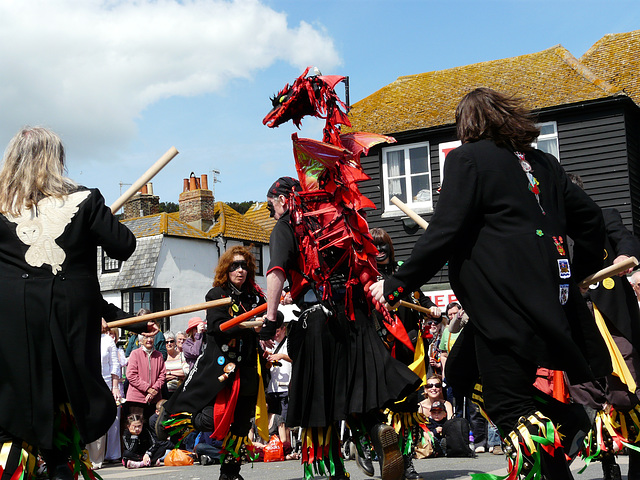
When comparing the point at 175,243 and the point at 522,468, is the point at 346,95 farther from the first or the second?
the point at 522,468

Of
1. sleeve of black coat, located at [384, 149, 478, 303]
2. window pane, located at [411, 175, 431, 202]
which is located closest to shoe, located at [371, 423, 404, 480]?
sleeve of black coat, located at [384, 149, 478, 303]

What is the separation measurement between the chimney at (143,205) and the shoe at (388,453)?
107ft

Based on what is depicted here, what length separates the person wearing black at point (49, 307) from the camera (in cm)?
391

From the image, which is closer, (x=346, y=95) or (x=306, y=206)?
(x=306, y=206)

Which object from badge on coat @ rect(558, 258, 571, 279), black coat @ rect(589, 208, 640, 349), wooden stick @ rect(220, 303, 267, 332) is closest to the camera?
badge on coat @ rect(558, 258, 571, 279)

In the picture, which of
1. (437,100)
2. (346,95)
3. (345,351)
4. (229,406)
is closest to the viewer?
(345,351)

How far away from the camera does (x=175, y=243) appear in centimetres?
3388

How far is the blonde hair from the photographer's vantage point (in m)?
4.22

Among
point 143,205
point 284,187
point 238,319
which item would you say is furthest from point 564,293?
point 143,205

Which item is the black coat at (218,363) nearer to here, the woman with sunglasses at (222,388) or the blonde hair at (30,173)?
the woman with sunglasses at (222,388)

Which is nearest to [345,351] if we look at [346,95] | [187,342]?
[187,342]

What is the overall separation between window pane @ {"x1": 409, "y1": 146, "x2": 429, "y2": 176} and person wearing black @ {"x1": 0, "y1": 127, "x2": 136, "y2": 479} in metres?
16.9

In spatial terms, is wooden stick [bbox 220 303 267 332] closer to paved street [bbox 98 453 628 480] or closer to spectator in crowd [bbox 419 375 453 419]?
paved street [bbox 98 453 628 480]

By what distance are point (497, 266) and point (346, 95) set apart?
1994 centimetres
